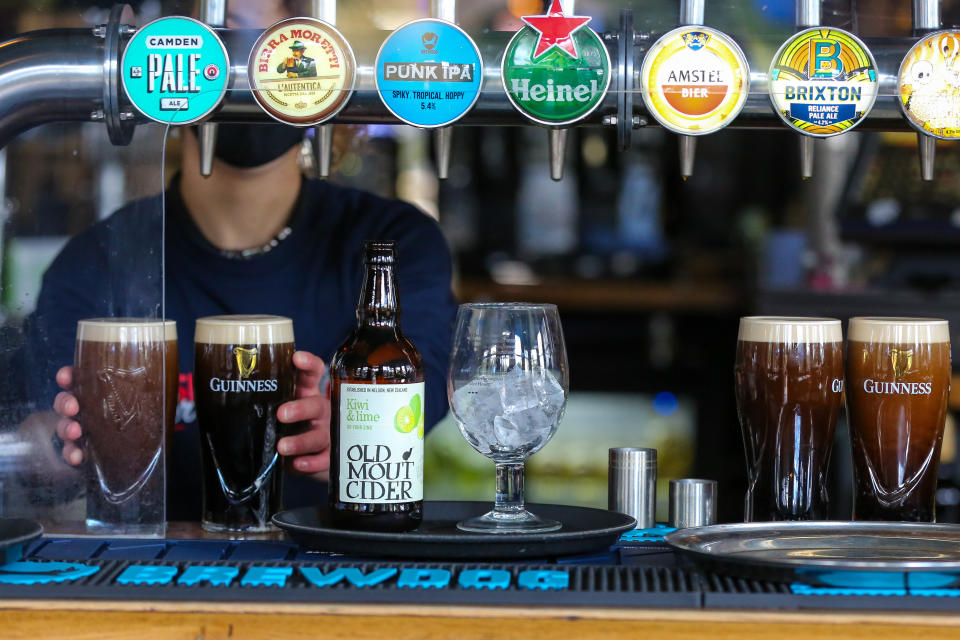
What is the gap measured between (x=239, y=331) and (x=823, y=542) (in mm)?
614

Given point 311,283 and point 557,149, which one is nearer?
point 557,149

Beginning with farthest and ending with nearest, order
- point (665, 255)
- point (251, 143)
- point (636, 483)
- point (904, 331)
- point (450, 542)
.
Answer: point (665, 255) < point (251, 143) < point (636, 483) < point (904, 331) < point (450, 542)

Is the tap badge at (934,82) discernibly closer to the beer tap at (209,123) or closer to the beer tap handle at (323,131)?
the beer tap handle at (323,131)

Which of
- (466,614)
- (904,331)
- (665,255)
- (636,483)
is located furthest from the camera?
(665,255)

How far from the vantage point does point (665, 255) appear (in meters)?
4.64

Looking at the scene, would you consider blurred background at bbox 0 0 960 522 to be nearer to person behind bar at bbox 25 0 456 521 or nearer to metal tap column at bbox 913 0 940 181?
person behind bar at bbox 25 0 456 521

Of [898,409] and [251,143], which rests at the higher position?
[251,143]

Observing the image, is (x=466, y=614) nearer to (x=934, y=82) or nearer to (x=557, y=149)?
(x=557, y=149)

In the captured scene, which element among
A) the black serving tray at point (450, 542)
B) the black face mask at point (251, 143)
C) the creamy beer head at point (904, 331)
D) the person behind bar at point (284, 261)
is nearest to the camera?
the black serving tray at point (450, 542)

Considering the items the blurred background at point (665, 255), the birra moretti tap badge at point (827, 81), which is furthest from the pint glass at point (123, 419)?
the blurred background at point (665, 255)

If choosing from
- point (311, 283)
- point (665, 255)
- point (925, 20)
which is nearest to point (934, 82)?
point (925, 20)

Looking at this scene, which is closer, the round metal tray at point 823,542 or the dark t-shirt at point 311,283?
the round metal tray at point 823,542

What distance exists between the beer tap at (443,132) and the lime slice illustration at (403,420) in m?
0.25

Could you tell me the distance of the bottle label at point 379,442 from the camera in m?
1.10
